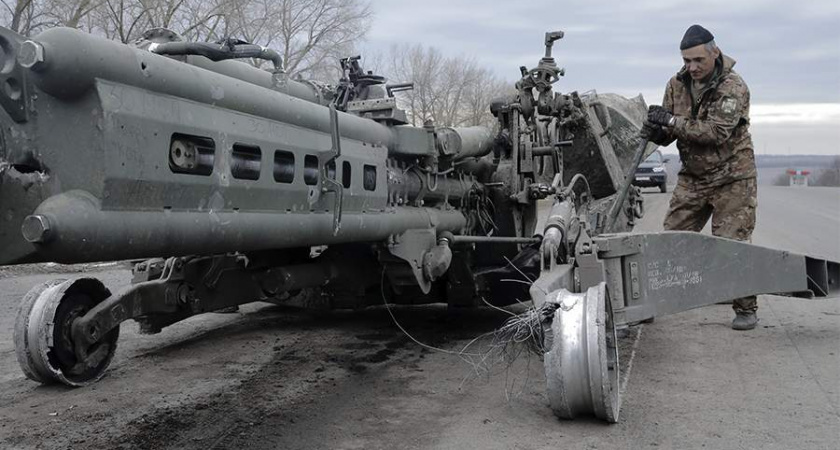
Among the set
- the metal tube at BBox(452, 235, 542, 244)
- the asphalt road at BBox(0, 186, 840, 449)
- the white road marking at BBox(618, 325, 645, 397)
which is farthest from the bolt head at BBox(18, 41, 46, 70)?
the metal tube at BBox(452, 235, 542, 244)

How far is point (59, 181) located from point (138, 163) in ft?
0.91

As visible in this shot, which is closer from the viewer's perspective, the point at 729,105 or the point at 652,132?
the point at 729,105

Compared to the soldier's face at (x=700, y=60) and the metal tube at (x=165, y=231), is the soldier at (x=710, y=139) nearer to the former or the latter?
the soldier's face at (x=700, y=60)

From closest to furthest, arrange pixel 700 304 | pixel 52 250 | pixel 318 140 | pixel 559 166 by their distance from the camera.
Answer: pixel 52 250 → pixel 318 140 → pixel 700 304 → pixel 559 166

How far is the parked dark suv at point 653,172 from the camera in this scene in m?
27.7

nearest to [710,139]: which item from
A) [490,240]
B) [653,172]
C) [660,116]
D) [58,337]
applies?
[660,116]

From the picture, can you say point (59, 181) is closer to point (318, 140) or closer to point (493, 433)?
point (318, 140)

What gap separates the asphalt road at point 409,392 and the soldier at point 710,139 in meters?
A: 0.89

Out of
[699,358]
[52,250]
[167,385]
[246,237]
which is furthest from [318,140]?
[699,358]

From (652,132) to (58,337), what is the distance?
179 inches

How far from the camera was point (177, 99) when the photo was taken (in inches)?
128

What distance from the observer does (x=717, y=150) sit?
21.4 feet

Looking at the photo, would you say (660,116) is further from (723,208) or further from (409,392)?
(409,392)

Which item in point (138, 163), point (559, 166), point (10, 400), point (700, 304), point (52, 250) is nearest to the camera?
point (52, 250)
